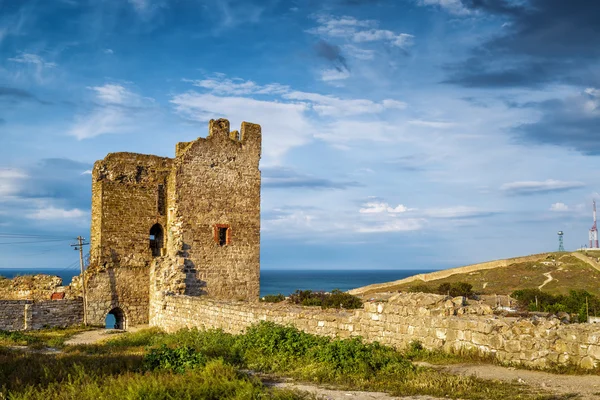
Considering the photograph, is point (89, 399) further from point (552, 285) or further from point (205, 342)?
point (552, 285)

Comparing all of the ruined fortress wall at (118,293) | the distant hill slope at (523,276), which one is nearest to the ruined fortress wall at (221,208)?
the ruined fortress wall at (118,293)

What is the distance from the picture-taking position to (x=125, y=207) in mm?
22000

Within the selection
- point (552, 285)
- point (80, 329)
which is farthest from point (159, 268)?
point (552, 285)

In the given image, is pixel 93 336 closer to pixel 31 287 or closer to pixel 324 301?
pixel 31 287

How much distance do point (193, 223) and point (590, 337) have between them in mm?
15587

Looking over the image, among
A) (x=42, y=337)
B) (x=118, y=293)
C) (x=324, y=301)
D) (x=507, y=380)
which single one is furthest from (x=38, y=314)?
(x=324, y=301)

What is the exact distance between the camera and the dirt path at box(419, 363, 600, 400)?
6.92 m

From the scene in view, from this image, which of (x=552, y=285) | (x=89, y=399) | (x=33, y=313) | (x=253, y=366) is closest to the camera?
(x=89, y=399)

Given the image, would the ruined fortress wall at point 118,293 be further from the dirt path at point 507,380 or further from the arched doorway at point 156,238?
the dirt path at point 507,380

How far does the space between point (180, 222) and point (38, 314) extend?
19.8 feet

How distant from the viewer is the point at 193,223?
2111 cm

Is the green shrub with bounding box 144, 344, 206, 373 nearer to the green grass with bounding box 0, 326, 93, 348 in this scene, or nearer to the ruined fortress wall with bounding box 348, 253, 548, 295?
the green grass with bounding box 0, 326, 93, 348

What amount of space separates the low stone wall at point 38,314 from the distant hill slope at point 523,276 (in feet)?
116

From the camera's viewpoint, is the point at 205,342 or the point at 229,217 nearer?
the point at 205,342
